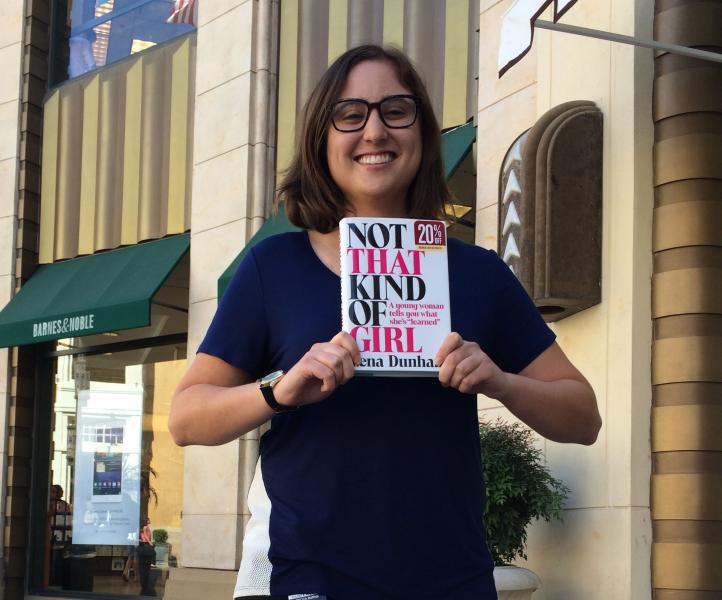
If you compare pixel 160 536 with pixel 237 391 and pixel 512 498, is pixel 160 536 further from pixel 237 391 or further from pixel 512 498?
pixel 237 391

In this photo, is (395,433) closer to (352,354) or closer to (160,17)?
(352,354)

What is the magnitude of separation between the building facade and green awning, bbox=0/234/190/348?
35 millimetres

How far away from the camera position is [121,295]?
11.1m

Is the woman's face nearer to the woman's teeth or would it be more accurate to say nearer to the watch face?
the woman's teeth

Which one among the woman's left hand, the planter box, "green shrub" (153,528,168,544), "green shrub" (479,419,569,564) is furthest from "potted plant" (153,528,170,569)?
the woman's left hand

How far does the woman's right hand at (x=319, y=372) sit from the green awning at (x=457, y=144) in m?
6.47

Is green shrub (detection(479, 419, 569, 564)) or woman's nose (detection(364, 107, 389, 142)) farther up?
woman's nose (detection(364, 107, 389, 142))

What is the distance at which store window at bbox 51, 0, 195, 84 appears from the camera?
1247 centimetres

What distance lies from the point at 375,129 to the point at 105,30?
11.8 m

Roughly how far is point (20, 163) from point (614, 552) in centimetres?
922

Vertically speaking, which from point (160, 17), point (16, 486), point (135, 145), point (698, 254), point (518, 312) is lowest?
point (16, 486)

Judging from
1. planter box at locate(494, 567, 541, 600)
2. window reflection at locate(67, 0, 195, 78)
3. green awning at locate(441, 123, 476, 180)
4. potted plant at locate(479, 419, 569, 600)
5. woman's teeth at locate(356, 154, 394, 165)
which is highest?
window reflection at locate(67, 0, 195, 78)

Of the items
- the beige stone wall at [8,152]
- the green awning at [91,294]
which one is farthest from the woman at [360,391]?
the beige stone wall at [8,152]

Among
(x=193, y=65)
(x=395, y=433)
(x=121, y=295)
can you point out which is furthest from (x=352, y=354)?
(x=193, y=65)
